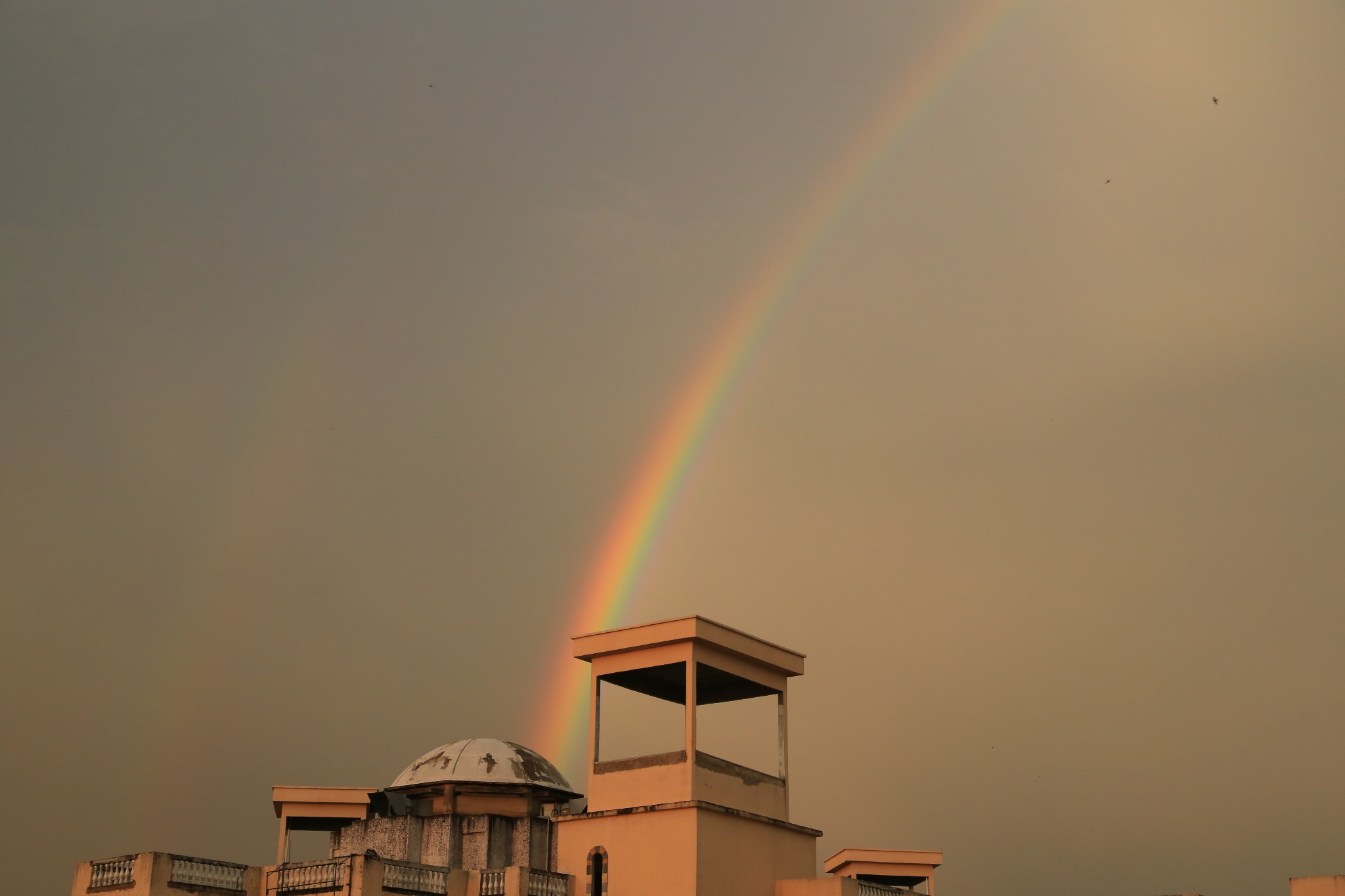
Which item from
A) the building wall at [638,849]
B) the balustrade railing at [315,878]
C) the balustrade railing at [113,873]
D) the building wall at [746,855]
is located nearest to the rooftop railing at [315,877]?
the balustrade railing at [315,878]

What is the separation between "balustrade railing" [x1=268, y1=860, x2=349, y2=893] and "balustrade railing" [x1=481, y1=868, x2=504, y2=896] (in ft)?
10.7

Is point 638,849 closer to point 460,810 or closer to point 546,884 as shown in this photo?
point 546,884

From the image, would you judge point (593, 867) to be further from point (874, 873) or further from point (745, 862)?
point (874, 873)

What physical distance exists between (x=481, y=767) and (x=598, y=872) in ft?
18.2

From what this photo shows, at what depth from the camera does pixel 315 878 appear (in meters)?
31.1

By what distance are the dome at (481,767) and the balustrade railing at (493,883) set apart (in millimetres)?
4891

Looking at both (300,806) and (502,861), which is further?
(300,806)

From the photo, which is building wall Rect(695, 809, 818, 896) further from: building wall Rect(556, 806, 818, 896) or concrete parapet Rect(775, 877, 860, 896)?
concrete parapet Rect(775, 877, 860, 896)

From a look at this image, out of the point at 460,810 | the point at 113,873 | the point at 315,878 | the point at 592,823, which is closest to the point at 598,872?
the point at 592,823

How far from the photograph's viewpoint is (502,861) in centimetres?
3603

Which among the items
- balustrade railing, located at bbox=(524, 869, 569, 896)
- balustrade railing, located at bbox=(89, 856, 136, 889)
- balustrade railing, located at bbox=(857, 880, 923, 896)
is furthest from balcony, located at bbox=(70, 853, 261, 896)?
balustrade railing, located at bbox=(857, 880, 923, 896)

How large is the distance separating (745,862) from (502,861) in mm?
6528

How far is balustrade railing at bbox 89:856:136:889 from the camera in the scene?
→ 30.6 m

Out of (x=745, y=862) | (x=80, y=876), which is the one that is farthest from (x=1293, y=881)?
(x=80, y=876)
